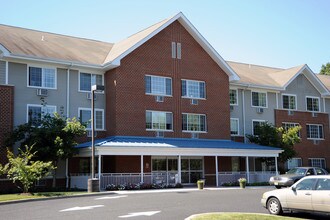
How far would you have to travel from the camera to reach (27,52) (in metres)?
29.7

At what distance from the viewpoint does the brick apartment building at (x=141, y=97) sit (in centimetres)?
2961

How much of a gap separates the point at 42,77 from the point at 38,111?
7.55ft

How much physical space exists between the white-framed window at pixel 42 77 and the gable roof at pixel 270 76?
1529 cm

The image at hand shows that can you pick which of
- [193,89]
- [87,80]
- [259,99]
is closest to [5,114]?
[87,80]

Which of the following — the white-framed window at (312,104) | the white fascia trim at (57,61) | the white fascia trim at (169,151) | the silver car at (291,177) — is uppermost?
the white fascia trim at (57,61)

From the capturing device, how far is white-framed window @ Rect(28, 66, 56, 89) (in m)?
30.1

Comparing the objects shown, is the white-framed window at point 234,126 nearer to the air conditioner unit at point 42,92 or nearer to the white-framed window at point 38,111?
the white-framed window at point 38,111

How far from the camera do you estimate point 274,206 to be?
51.3 feet

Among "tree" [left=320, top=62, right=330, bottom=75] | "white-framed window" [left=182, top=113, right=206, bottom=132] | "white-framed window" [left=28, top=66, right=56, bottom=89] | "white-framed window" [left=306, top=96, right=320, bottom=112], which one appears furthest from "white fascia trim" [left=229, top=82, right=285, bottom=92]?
"tree" [left=320, top=62, right=330, bottom=75]

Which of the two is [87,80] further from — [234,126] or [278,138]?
[278,138]

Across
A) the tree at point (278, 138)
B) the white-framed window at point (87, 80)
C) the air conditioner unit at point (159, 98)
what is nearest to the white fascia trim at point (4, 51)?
the white-framed window at point (87, 80)

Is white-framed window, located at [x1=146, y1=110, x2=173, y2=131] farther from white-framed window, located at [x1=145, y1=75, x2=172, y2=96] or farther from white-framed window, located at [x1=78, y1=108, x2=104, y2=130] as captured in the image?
white-framed window, located at [x1=78, y1=108, x2=104, y2=130]

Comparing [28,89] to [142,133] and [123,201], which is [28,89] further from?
[123,201]

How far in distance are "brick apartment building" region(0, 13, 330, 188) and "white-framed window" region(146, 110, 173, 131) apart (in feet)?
0.24
